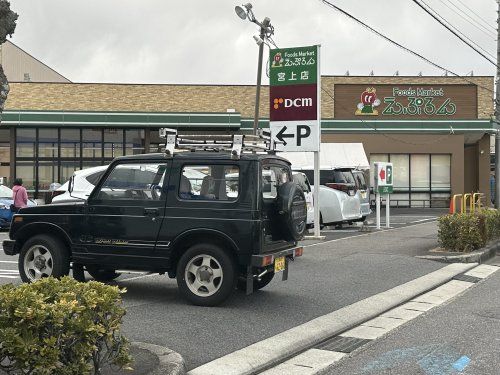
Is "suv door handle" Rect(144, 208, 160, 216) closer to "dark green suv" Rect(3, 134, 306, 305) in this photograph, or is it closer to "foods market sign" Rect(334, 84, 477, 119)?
"dark green suv" Rect(3, 134, 306, 305)

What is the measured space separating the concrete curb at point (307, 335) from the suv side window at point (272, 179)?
166 centimetres

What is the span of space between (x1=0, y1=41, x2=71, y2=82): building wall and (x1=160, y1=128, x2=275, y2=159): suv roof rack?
3325cm

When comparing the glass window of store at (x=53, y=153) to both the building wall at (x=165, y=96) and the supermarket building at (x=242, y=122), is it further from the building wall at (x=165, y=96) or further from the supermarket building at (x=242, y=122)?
the building wall at (x=165, y=96)

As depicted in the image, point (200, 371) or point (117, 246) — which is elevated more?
point (117, 246)

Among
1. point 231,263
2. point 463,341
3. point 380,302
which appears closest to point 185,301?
point 231,263

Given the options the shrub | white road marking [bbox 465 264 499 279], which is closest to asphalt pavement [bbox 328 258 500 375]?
the shrub

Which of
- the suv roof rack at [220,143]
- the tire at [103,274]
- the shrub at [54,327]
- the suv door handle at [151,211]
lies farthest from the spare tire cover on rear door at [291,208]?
the shrub at [54,327]

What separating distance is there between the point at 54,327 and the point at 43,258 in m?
4.66

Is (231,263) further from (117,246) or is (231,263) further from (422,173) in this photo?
(422,173)

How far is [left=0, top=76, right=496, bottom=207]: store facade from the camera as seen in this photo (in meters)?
30.1

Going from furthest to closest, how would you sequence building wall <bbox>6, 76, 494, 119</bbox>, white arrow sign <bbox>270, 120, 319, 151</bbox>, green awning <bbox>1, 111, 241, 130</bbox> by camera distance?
building wall <bbox>6, 76, 494, 119</bbox>, green awning <bbox>1, 111, 241, 130</bbox>, white arrow sign <bbox>270, 120, 319, 151</bbox>

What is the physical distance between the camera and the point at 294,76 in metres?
16.6

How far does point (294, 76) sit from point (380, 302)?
9.42 meters

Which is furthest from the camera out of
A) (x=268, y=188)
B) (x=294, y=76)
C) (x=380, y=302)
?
(x=294, y=76)
